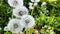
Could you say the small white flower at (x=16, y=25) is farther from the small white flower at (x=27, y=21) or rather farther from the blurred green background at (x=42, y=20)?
the blurred green background at (x=42, y=20)

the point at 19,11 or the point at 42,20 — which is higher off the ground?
the point at 19,11

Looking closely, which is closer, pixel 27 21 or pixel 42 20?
pixel 27 21

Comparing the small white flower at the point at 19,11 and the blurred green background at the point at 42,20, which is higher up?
the small white flower at the point at 19,11

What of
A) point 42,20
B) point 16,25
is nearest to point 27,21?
point 16,25

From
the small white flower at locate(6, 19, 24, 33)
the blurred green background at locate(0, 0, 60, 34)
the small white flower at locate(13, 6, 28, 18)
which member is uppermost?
the small white flower at locate(13, 6, 28, 18)

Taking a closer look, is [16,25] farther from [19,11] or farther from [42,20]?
[42,20]

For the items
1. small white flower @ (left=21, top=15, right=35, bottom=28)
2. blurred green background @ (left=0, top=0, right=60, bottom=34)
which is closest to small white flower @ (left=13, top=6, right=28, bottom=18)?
small white flower @ (left=21, top=15, right=35, bottom=28)

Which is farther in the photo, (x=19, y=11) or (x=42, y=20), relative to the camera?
(x=42, y=20)

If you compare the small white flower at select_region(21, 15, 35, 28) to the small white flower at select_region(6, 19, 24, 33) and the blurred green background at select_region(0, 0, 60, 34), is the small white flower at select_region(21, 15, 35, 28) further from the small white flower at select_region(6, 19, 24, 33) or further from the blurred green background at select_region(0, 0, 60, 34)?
the blurred green background at select_region(0, 0, 60, 34)

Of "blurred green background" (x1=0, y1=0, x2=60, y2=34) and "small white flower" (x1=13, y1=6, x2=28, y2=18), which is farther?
"blurred green background" (x1=0, y1=0, x2=60, y2=34)

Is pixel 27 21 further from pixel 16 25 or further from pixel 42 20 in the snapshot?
pixel 42 20

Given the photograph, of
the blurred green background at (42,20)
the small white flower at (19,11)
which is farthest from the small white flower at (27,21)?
the blurred green background at (42,20)
